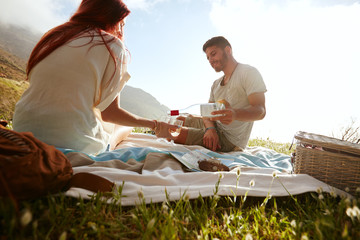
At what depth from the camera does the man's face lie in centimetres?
365

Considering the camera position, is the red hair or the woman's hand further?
the woman's hand

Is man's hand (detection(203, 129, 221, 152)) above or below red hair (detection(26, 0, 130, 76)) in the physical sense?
below

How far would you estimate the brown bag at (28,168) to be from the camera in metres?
0.84

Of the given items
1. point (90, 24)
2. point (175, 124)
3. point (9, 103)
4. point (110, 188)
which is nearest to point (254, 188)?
point (110, 188)

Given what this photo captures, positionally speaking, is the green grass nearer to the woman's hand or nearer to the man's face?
the woman's hand

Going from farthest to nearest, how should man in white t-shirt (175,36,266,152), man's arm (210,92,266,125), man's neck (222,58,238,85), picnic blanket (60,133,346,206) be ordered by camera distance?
man's neck (222,58,238,85), man in white t-shirt (175,36,266,152), man's arm (210,92,266,125), picnic blanket (60,133,346,206)

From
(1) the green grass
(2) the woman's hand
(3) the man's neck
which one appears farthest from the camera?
(3) the man's neck

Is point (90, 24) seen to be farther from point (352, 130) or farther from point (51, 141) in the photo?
point (352, 130)

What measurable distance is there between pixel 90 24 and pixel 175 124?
139 cm

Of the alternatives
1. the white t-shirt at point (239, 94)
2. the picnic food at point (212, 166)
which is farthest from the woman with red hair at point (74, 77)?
the white t-shirt at point (239, 94)

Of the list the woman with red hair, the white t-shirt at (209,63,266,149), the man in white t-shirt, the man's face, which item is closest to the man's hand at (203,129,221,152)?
the man in white t-shirt

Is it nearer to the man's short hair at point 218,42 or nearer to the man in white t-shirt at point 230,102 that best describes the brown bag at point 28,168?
the man in white t-shirt at point 230,102

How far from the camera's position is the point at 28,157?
3.02ft

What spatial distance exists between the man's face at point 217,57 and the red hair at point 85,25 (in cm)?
200
